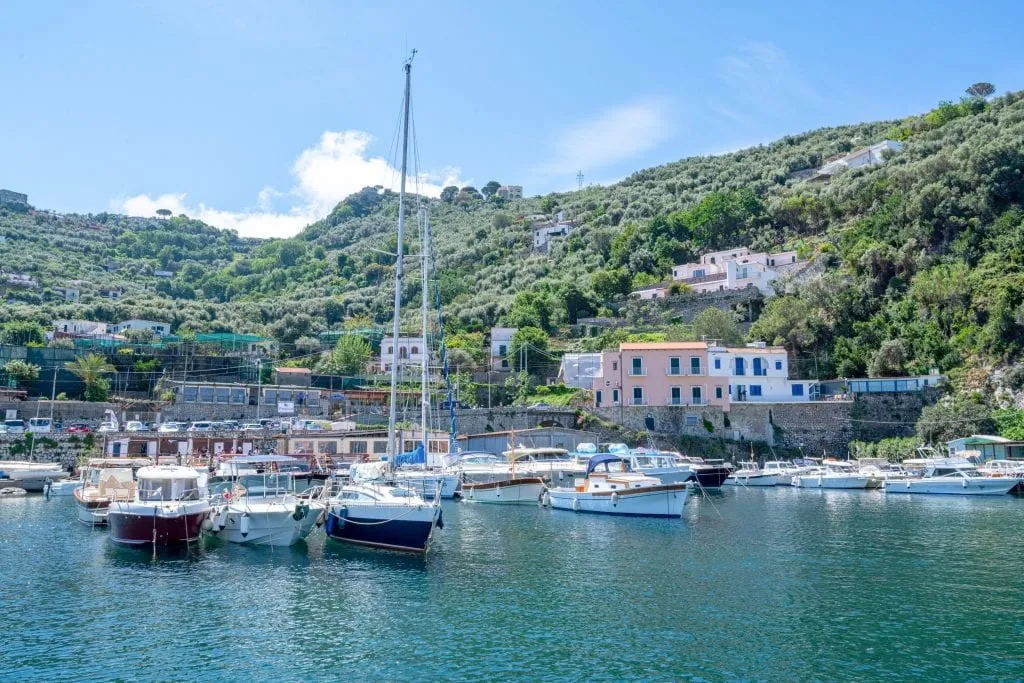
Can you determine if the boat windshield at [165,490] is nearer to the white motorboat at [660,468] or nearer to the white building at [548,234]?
the white motorboat at [660,468]

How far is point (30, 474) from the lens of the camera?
45.1 meters

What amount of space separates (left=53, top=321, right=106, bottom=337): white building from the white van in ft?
88.8

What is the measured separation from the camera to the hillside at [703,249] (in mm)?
57531

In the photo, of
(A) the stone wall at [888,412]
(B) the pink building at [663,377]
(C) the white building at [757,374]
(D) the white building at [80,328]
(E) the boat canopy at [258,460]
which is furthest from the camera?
(D) the white building at [80,328]

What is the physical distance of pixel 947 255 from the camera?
61.4 metres

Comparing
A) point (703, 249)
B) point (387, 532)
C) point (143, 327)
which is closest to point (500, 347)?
point (703, 249)

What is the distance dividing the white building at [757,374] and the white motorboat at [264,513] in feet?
122

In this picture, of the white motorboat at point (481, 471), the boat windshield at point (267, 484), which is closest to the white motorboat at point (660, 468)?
the white motorboat at point (481, 471)

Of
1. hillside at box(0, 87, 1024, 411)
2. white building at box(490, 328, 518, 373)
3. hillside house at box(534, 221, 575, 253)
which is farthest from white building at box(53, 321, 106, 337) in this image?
hillside house at box(534, 221, 575, 253)

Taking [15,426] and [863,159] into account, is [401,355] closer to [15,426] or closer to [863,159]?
[15,426]

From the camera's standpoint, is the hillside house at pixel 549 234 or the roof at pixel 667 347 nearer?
the roof at pixel 667 347

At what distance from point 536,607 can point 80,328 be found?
77.4 meters

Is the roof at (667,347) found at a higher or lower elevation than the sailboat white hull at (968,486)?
higher

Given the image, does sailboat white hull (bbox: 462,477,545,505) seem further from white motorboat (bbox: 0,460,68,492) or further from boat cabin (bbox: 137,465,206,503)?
white motorboat (bbox: 0,460,68,492)
